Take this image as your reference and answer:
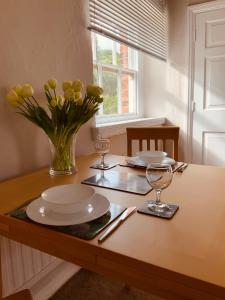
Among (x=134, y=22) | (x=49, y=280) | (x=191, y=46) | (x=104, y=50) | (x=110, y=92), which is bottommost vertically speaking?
(x=49, y=280)

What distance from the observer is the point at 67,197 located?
82 centimetres

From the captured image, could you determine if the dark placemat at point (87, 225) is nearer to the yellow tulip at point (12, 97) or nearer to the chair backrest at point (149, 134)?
the yellow tulip at point (12, 97)

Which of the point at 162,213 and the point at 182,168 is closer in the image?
the point at 162,213

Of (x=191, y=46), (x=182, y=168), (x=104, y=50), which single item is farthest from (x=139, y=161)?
(x=191, y=46)

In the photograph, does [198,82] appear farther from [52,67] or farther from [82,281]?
[82,281]

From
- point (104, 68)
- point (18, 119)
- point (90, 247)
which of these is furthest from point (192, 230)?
point (104, 68)

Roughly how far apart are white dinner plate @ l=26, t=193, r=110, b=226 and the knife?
0.05m

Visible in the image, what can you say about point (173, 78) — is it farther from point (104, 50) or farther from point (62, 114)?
point (62, 114)

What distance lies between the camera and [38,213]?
2.48 feet

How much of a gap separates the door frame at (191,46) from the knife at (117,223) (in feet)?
6.84

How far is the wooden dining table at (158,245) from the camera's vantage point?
521 millimetres

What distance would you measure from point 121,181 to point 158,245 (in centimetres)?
49

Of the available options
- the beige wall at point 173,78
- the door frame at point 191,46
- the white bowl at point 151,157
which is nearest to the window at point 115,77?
the beige wall at point 173,78

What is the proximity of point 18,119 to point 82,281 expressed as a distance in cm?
107
